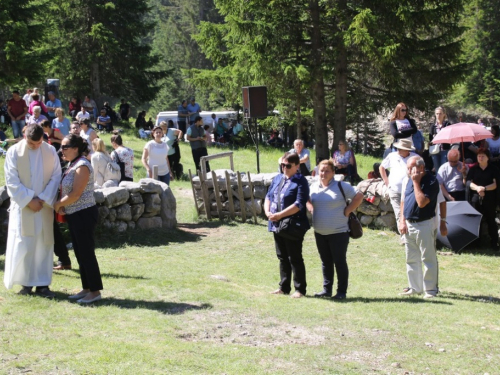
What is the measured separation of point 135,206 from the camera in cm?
1197

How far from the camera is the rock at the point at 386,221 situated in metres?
13.3

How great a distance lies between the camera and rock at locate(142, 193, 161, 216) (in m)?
12.2

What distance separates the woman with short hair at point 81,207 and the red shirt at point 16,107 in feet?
48.0

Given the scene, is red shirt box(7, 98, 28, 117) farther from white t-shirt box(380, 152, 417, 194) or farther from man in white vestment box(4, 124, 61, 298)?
man in white vestment box(4, 124, 61, 298)

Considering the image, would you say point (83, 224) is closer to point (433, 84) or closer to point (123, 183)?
point (123, 183)

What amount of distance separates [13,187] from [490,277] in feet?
22.9

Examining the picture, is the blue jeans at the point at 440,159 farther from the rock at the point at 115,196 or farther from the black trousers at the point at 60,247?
the black trousers at the point at 60,247

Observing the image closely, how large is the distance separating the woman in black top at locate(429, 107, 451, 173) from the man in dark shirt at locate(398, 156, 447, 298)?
17.5 feet

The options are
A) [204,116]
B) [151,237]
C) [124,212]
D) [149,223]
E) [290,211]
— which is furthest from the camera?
[204,116]

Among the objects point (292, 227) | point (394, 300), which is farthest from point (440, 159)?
point (292, 227)

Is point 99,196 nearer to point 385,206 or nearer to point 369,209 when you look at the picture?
point 369,209

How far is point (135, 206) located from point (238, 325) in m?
5.67

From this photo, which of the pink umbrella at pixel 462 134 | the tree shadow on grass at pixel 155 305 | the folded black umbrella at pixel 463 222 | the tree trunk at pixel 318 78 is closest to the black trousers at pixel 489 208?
the folded black umbrella at pixel 463 222

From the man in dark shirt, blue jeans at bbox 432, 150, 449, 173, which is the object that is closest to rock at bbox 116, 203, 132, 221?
the man in dark shirt
